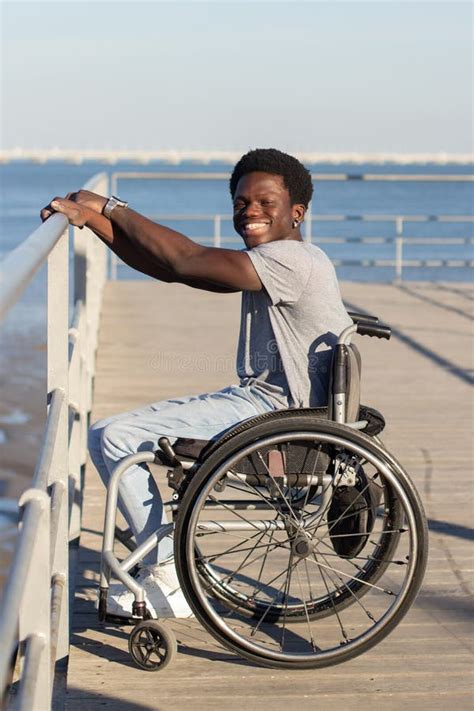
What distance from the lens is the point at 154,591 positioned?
10.6ft

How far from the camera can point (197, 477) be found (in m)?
2.90

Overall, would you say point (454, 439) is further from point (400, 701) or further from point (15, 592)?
point (15, 592)

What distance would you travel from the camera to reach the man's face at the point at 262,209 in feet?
10.7

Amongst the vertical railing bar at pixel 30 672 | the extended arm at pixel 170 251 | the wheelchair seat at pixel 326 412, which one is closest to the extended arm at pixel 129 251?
the extended arm at pixel 170 251

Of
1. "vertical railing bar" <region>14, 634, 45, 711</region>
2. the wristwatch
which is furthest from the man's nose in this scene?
"vertical railing bar" <region>14, 634, 45, 711</region>

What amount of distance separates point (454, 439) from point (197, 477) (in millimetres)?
3005

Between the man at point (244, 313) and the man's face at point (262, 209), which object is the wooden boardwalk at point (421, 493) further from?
the man's face at point (262, 209)

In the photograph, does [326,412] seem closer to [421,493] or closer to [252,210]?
[252,210]

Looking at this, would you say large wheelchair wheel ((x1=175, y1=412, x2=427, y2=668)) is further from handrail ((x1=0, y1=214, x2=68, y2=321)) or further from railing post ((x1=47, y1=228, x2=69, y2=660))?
handrail ((x1=0, y1=214, x2=68, y2=321))

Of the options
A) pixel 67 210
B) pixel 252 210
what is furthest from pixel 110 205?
pixel 252 210

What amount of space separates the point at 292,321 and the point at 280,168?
0.41m

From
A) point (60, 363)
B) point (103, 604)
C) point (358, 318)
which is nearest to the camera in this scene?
point (60, 363)

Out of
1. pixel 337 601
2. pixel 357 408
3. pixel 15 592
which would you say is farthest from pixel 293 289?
pixel 15 592

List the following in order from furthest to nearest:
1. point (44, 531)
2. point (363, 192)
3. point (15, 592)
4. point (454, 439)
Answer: point (363, 192), point (454, 439), point (44, 531), point (15, 592)
